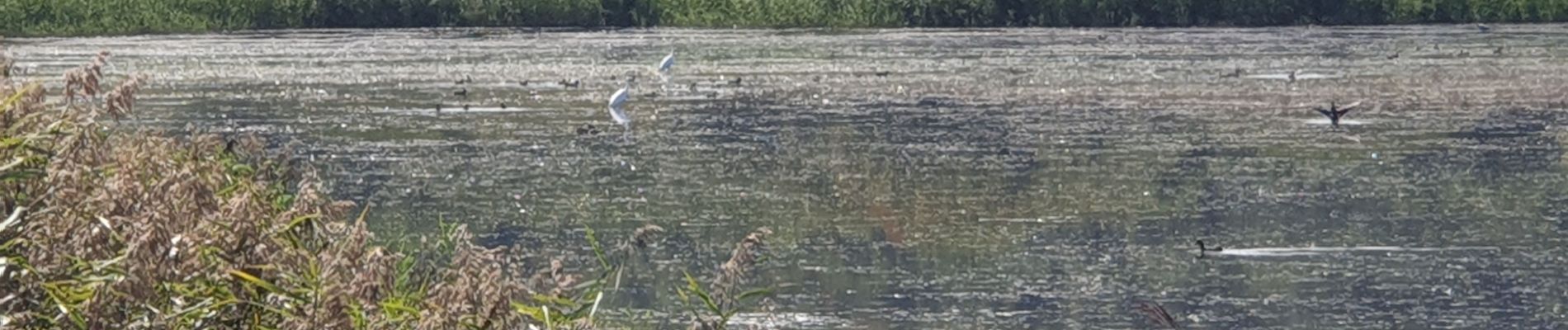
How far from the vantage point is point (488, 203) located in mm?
12906

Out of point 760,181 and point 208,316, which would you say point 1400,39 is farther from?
point 208,316

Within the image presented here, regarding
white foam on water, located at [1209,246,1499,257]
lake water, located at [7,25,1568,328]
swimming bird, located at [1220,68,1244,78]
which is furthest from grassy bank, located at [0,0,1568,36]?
white foam on water, located at [1209,246,1499,257]

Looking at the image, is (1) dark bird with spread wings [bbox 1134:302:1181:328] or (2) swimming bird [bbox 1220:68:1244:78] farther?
(2) swimming bird [bbox 1220:68:1244:78]

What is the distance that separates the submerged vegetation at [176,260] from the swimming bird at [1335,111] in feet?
48.6

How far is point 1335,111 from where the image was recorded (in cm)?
1964

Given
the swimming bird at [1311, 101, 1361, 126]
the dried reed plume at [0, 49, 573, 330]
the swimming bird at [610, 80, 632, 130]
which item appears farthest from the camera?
the swimming bird at [610, 80, 632, 130]

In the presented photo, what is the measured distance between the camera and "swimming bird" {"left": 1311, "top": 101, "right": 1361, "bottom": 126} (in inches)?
763

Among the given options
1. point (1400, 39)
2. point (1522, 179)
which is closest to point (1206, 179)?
point (1522, 179)

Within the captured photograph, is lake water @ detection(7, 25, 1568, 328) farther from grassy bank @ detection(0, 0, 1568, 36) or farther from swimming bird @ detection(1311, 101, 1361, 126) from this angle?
grassy bank @ detection(0, 0, 1568, 36)

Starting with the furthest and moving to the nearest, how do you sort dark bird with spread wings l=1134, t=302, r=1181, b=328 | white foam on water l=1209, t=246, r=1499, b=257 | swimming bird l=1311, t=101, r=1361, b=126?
swimming bird l=1311, t=101, r=1361, b=126, white foam on water l=1209, t=246, r=1499, b=257, dark bird with spread wings l=1134, t=302, r=1181, b=328

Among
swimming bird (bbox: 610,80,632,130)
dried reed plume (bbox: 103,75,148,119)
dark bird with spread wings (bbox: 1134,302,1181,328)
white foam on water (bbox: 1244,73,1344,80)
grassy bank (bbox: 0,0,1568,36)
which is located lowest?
grassy bank (bbox: 0,0,1568,36)

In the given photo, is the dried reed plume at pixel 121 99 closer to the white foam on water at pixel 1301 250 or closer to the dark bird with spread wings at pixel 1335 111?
the white foam on water at pixel 1301 250

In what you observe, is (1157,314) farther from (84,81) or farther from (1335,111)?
(1335,111)

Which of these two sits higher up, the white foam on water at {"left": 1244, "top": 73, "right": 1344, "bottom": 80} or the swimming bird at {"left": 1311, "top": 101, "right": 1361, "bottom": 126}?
the swimming bird at {"left": 1311, "top": 101, "right": 1361, "bottom": 126}
